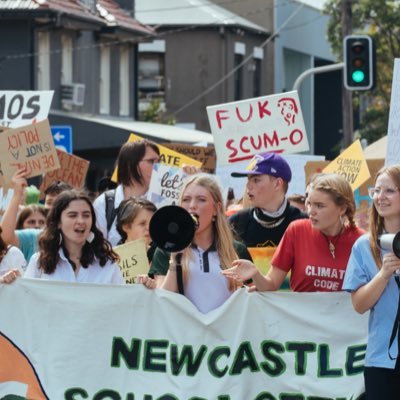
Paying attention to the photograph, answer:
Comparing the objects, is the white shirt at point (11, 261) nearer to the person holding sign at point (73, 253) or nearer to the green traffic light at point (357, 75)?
the person holding sign at point (73, 253)

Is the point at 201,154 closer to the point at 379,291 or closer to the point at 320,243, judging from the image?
the point at 320,243

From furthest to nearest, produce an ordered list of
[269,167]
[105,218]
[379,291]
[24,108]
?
[24,108] < [105,218] < [269,167] < [379,291]

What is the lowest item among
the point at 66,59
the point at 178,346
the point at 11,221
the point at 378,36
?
Answer: the point at 178,346

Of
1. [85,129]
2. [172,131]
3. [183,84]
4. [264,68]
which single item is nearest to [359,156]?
[85,129]

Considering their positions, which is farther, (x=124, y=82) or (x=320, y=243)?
(x=124, y=82)

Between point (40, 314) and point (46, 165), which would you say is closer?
point (40, 314)

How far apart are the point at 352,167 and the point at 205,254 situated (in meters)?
4.29

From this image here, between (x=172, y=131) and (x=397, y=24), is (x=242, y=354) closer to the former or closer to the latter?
(x=172, y=131)

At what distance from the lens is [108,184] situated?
1496 centimetres

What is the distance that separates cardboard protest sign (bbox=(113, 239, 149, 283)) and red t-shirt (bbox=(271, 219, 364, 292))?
4.14 ft

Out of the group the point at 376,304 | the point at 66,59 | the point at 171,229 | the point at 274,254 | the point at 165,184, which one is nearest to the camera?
the point at 376,304

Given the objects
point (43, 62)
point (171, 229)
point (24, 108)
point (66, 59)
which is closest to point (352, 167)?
point (24, 108)

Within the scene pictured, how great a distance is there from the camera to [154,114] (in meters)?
40.2

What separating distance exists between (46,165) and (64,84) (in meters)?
21.5
